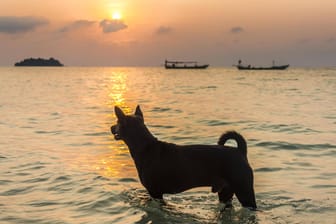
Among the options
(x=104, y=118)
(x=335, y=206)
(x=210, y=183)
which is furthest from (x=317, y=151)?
(x=104, y=118)

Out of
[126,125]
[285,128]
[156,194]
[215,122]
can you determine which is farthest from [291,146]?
[126,125]

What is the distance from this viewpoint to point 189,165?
7699mm

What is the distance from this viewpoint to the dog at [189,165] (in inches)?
297

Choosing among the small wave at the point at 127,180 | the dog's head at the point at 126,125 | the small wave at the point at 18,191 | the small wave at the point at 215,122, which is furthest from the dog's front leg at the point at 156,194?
the small wave at the point at 215,122

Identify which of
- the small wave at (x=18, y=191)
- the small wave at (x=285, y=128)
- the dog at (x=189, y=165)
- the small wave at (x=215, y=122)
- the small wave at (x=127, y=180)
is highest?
the dog at (x=189, y=165)

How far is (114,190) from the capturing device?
10.2m

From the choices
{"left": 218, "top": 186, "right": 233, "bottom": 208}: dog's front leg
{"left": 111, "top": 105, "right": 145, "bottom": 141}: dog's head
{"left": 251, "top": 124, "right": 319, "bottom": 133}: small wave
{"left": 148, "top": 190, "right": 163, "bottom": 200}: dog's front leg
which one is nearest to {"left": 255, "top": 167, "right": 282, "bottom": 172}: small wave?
{"left": 218, "top": 186, "right": 233, "bottom": 208}: dog's front leg

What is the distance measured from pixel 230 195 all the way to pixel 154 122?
1613 centimetres

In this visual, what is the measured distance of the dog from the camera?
7.54 m

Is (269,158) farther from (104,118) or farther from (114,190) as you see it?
(104,118)

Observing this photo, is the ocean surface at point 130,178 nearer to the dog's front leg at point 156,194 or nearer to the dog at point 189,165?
the dog's front leg at point 156,194

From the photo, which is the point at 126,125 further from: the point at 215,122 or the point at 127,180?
the point at 215,122

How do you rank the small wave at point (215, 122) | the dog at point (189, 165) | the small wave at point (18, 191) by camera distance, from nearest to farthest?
the dog at point (189, 165) < the small wave at point (18, 191) < the small wave at point (215, 122)

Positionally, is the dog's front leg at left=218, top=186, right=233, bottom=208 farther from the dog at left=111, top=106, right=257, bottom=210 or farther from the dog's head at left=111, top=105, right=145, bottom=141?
the dog's head at left=111, top=105, right=145, bottom=141
